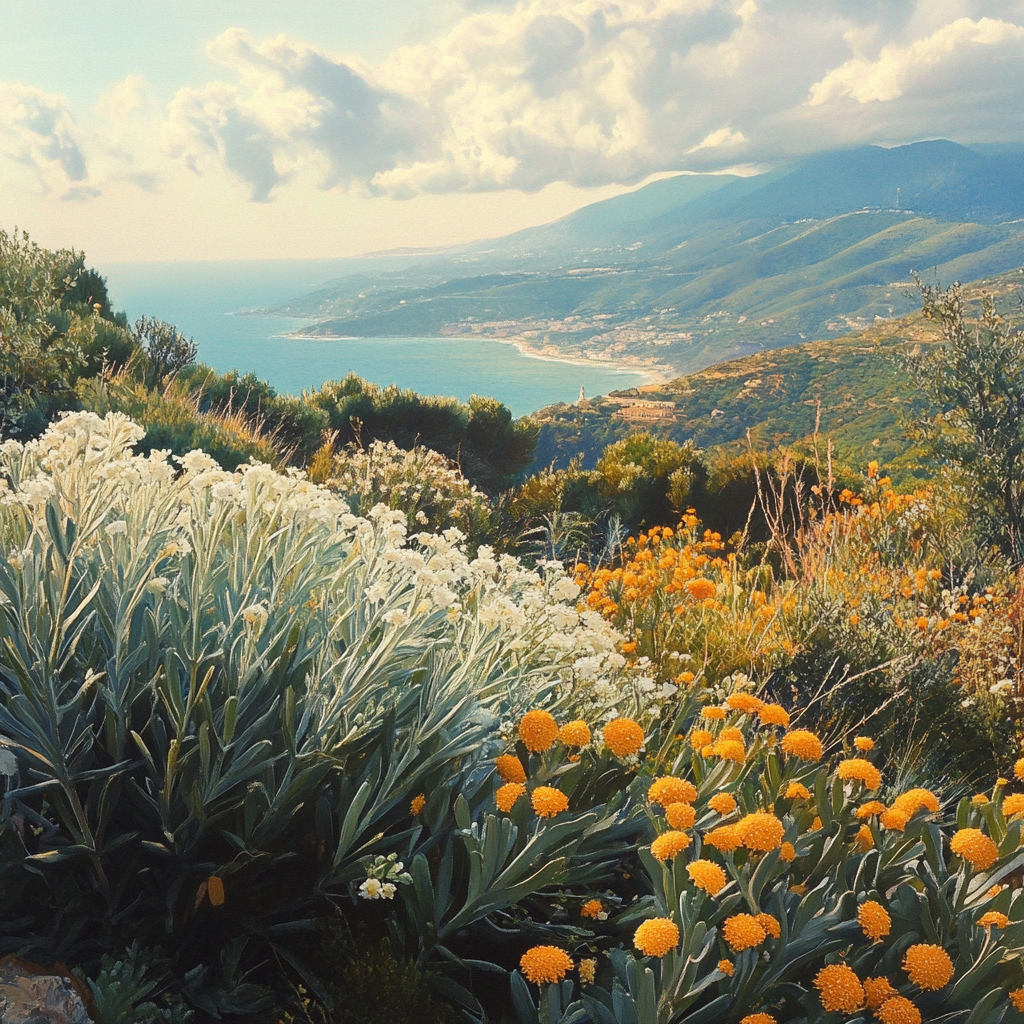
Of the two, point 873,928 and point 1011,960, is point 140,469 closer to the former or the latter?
point 873,928

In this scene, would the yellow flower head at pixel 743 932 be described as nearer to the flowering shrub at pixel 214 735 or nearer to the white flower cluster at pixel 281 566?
the flowering shrub at pixel 214 735

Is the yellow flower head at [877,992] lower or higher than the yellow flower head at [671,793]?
lower

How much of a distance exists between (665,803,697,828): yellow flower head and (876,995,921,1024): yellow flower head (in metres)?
0.45

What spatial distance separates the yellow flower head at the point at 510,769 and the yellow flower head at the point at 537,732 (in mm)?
47

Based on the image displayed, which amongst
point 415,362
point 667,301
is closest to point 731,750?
point 415,362

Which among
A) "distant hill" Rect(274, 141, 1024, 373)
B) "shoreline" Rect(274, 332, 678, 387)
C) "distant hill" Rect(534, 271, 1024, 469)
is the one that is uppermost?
"distant hill" Rect(274, 141, 1024, 373)

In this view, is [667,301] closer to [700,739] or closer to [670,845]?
[700,739]

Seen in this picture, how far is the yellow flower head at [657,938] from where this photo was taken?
132cm

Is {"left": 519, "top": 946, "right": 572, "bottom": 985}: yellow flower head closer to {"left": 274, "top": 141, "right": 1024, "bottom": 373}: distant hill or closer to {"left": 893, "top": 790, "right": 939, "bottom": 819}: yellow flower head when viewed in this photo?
{"left": 893, "top": 790, "right": 939, "bottom": 819}: yellow flower head

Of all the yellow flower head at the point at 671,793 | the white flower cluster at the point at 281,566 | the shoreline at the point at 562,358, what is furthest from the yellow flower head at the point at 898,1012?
the shoreline at the point at 562,358

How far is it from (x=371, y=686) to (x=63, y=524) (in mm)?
734

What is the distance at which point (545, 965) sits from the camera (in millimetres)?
1425

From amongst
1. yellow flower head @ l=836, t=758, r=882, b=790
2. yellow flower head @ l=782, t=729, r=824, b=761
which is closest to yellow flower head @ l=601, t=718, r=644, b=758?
yellow flower head @ l=782, t=729, r=824, b=761

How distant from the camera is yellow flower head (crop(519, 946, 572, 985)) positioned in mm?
1410
